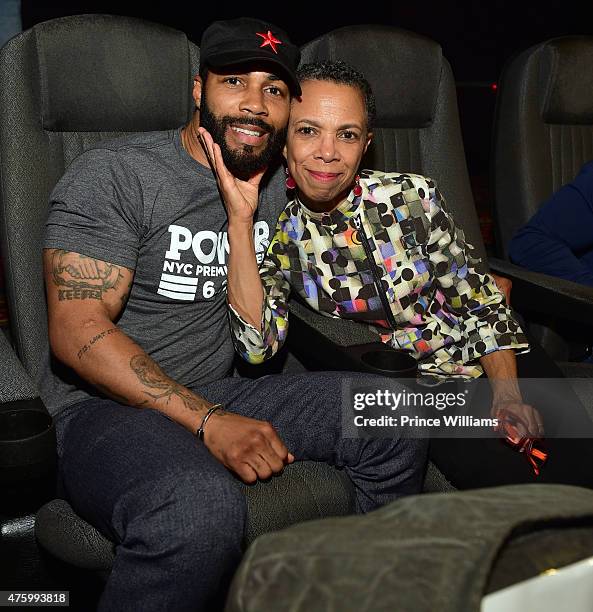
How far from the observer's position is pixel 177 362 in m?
1.53

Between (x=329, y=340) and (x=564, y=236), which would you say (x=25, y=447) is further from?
(x=564, y=236)

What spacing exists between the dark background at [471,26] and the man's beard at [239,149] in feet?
9.29

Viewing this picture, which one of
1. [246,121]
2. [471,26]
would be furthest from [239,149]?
[471,26]

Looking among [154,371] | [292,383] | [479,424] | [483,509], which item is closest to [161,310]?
[154,371]

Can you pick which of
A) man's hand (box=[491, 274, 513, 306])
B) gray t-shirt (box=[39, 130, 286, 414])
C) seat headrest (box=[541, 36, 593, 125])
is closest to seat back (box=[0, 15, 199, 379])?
gray t-shirt (box=[39, 130, 286, 414])

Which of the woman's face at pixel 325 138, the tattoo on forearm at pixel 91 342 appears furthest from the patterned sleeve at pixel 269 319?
the tattoo on forearm at pixel 91 342

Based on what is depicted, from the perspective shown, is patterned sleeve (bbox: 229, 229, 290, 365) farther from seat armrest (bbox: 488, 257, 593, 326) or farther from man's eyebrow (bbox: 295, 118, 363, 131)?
seat armrest (bbox: 488, 257, 593, 326)

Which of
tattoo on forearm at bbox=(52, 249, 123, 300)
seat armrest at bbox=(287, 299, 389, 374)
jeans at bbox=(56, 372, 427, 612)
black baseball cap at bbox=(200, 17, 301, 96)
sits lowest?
jeans at bbox=(56, 372, 427, 612)

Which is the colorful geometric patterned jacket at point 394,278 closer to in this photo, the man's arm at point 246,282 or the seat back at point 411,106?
the man's arm at point 246,282

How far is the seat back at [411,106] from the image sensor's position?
74.7 inches

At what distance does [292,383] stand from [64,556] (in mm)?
523

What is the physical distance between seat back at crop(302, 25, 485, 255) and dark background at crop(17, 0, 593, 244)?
7.13 feet

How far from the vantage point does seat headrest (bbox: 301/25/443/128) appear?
6.10 ft

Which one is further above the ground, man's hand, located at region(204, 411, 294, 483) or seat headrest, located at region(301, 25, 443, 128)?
seat headrest, located at region(301, 25, 443, 128)
